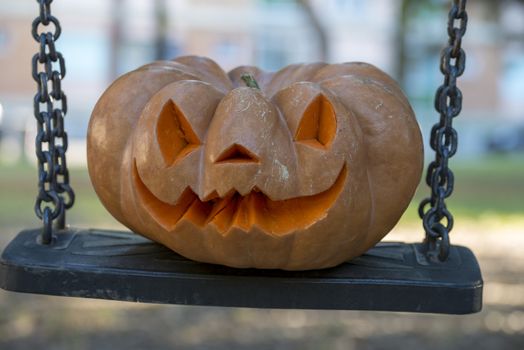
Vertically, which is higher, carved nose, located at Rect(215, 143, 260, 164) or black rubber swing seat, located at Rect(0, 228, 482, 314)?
carved nose, located at Rect(215, 143, 260, 164)

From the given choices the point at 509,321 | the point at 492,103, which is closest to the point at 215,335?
the point at 509,321

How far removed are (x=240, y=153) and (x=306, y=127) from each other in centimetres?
26

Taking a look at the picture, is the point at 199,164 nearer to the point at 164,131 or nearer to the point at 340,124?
the point at 164,131

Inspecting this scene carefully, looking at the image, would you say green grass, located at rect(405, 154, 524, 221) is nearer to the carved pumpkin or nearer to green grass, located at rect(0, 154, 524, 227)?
green grass, located at rect(0, 154, 524, 227)

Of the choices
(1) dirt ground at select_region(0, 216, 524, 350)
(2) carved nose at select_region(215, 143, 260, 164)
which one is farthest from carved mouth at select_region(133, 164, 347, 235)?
(1) dirt ground at select_region(0, 216, 524, 350)

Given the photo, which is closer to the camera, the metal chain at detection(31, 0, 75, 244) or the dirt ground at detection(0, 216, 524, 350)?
the metal chain at detection(31, 0, 75, 244)

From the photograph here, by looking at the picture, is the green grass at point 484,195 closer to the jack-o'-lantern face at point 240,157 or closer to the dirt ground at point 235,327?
the dirt ground at point 235,327

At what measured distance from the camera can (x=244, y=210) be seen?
253cm

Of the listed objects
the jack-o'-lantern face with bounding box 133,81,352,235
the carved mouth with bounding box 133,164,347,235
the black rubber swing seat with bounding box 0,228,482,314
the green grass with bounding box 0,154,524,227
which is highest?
the jack-o'-lantern face with bounding box 133,81,352,235

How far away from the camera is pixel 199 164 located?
97.7 inches

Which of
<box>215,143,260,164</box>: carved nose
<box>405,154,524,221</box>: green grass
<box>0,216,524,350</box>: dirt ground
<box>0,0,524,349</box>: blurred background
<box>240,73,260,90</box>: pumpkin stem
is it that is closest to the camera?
<box>215,143,260,164</box>: carved nose

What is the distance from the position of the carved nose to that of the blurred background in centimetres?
366

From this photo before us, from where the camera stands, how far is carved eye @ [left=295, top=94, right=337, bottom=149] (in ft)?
8.26

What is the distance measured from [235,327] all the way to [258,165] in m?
4.13
